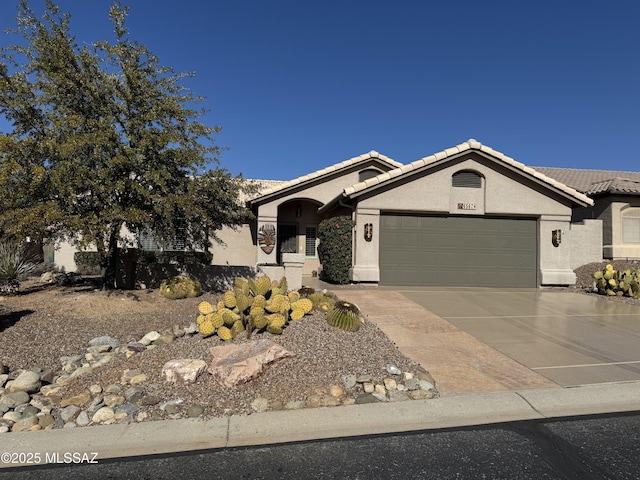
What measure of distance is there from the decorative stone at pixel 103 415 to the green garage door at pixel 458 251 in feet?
33.8

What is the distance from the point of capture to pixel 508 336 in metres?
7.49

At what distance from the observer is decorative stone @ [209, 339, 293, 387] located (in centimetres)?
486

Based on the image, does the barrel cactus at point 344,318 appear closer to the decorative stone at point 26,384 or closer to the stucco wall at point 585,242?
the decorative stone at point 26,384

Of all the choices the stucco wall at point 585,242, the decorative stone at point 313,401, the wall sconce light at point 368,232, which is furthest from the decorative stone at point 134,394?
the stucco wall at point 585,242

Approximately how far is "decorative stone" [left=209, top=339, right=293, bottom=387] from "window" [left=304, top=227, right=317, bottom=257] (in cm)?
1334

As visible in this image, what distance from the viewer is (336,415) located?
14.1ft

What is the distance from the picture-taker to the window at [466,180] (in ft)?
46.6

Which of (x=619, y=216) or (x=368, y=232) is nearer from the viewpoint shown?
(x=368, y=232)

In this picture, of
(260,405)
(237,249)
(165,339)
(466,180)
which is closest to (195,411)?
(260,405)

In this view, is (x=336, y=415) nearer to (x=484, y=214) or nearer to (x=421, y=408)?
(x=421, y=408)

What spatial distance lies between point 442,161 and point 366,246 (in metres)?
3.88

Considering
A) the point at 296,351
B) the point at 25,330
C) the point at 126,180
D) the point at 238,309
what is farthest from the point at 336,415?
the point at 126,180

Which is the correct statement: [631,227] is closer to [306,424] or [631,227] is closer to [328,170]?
[328,170]

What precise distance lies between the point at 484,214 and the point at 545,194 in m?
2.39
